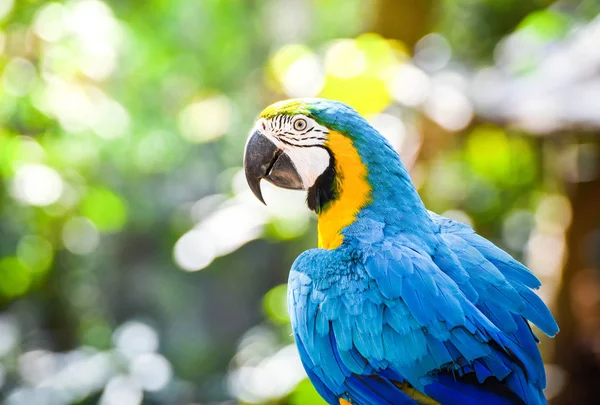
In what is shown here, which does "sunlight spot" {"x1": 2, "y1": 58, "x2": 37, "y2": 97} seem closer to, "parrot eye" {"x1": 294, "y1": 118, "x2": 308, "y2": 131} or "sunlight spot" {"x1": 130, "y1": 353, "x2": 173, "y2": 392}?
"sunlight spot" {"x1": 130, "y1": 353, "x2": 173, "y2": 392}

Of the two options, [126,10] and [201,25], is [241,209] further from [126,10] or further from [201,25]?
[201,25]

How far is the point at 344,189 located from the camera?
111 centimetres

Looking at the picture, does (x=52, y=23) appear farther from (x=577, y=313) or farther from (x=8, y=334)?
(x=577, y=313)

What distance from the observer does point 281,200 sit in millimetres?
2148

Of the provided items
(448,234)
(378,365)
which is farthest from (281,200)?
(378,365)

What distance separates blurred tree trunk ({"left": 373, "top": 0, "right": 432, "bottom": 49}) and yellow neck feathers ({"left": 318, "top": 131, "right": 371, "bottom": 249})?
2.00 metres

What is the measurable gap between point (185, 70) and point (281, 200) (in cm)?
205

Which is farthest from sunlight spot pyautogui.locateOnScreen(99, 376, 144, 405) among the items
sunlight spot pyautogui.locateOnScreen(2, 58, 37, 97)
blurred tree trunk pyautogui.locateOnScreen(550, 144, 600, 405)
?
blurred tree trunk pyautogui.locateOnScreen(550, 144, 600, 405)

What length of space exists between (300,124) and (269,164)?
0.12 m

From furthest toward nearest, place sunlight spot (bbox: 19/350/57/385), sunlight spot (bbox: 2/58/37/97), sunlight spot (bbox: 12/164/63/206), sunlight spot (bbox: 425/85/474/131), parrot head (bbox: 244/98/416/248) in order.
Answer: sunlight spot (bbox: 19/350/57/385) < sunlight spot (bbox: 2/58/37/97) < sunlight spot (bbox: 12/164/63/206) < sunlight spot (bbox: 425/85/474/131) < parrot head (bbox: 244/98/416/248)

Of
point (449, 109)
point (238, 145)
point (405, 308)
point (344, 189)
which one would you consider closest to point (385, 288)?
point (405, 308)

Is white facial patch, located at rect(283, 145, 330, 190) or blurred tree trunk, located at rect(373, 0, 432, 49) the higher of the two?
blurred tree trunk, located at rect(373, 0, 432, 49)

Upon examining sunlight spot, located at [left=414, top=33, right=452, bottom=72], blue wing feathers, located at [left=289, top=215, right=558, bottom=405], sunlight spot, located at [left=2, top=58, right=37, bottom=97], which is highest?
sunlight spot, located at [left=2, top=58, right=37, bottom=97]

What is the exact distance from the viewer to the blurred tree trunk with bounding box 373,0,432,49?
292cm
